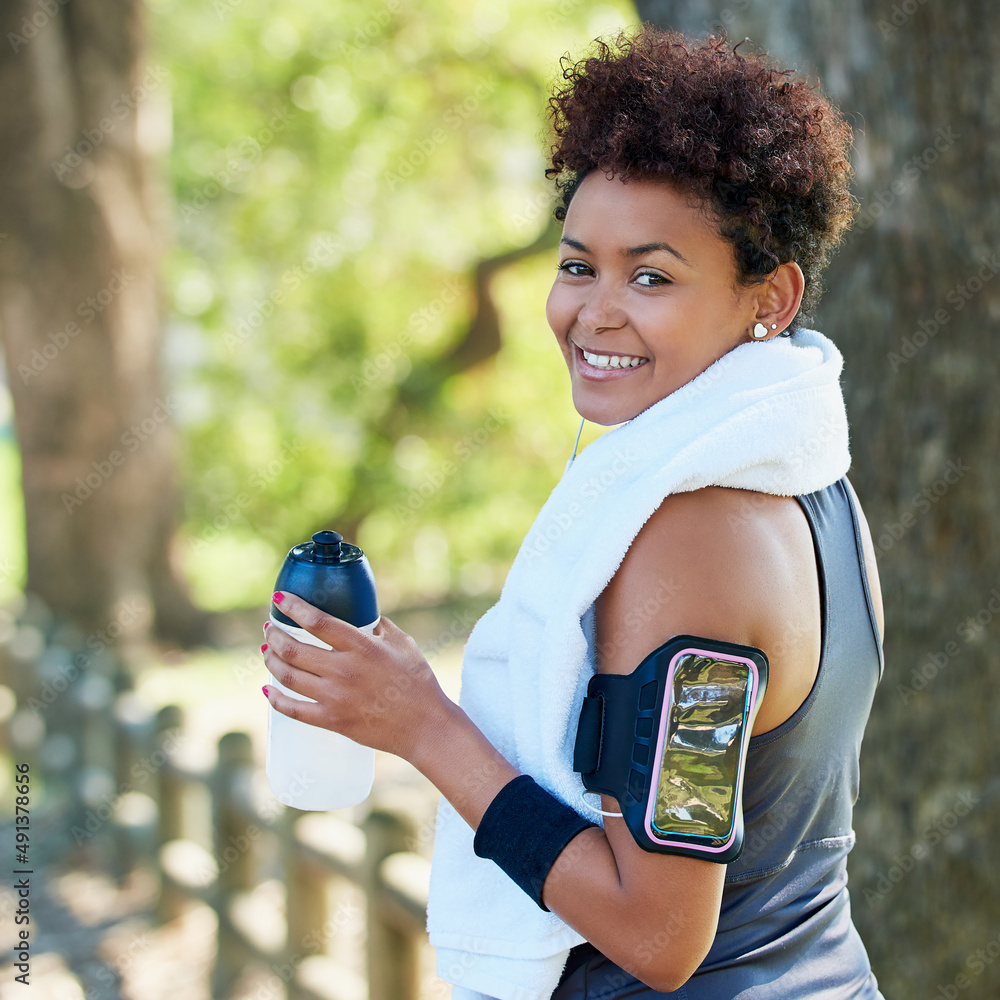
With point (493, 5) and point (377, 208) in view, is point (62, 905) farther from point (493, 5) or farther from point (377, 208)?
point (493, 5)

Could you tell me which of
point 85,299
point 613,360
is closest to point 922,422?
point 613,360

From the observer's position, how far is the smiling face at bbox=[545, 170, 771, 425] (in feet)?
4.24

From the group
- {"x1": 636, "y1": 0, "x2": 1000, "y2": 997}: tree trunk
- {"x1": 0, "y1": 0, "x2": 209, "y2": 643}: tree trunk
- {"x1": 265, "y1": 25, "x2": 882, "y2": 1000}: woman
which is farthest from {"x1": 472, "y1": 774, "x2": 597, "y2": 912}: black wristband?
{"x1": 0, "y1": 0, "x2": 209, "y2": 643}: tree trunk

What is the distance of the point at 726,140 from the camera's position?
128cm

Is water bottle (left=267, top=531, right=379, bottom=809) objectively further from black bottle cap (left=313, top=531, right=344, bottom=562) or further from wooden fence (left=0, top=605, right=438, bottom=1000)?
wooden fence (left=0, top=605, right=438, bottom=1000)

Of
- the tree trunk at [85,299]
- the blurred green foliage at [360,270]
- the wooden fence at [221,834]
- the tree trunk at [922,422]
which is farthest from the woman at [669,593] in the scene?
the blurred green foliage at [360,270]

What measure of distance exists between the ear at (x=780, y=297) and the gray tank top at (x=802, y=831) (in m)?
0.24

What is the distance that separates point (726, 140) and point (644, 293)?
21cm

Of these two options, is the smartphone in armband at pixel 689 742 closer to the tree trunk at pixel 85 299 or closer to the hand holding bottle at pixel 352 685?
the hand holding bottle at pixel 352 685

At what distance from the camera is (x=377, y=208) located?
1041 centimetres

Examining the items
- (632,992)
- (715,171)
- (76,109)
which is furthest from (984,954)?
(76,109)

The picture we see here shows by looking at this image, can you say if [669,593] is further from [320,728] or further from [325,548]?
[320,728]

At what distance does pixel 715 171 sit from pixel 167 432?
17.3ft

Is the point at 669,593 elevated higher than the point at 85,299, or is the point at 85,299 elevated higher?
the point at 85,299
